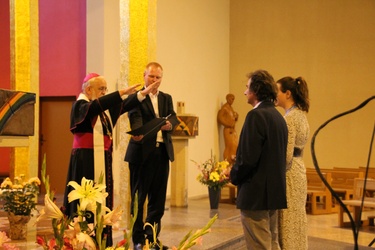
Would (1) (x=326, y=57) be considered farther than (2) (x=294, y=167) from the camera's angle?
Yes

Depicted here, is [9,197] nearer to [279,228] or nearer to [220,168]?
[279,228]

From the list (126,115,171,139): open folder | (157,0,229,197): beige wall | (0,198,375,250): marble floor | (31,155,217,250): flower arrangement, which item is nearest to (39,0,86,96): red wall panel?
(157,0,229,197): beige wall

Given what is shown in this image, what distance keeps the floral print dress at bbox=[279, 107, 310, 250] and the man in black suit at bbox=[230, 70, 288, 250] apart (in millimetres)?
351

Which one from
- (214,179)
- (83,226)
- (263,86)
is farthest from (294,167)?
(214,179)

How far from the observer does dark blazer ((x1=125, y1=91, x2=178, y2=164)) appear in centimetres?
Result: 418

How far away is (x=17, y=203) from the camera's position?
168 inches

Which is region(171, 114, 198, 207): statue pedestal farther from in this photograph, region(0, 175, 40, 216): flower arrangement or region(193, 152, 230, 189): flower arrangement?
region(0, 175, 40, 216): flower arrangement

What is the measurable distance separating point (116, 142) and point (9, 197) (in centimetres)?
416

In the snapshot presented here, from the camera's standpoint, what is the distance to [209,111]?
1108cm

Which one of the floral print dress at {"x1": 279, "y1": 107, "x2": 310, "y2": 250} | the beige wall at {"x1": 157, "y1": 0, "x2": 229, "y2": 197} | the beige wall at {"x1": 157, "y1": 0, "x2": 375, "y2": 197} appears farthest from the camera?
the beige wall at {"x1": 157, "y1": 0, "x2": 375, "y2": 197}

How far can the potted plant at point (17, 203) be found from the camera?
425cm

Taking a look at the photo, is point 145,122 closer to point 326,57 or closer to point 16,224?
point 16,224

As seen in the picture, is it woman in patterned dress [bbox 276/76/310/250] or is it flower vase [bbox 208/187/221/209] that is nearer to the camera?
woman in patterned dress [bbox 276/76/310/250]

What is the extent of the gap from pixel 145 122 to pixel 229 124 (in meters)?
6.95
